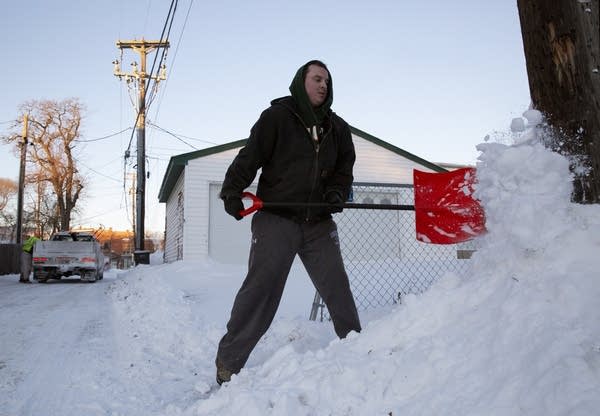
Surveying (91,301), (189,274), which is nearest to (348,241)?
(189,274)

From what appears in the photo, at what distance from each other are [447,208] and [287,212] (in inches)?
40.3

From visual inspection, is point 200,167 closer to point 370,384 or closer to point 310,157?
point 310,157

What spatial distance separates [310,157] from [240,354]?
119 cm

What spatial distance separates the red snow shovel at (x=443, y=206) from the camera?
244 centimetres

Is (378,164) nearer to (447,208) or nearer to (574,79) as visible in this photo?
(447,208)

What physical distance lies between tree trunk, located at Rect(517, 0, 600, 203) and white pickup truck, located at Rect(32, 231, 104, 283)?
563 inches

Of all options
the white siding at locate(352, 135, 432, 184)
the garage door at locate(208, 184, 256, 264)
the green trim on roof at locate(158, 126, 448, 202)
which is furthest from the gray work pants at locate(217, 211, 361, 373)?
the white siding at locate(352, 135, 432, 184)

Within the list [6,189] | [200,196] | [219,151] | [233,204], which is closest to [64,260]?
[200,196]

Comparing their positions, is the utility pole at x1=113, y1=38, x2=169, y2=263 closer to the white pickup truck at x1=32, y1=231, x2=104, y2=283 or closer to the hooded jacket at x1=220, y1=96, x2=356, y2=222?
the white pickup truck at x1=32, y1=231, x2=104, y2=283

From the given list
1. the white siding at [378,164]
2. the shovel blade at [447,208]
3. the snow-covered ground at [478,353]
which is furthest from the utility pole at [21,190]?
the shovel blade at [447,208]

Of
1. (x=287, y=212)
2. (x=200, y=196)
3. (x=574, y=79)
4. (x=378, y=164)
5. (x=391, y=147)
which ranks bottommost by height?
(x=287, y=212)

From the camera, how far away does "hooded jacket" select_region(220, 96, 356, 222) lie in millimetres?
2535

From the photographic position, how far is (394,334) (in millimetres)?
1816

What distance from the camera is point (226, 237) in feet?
39.2
